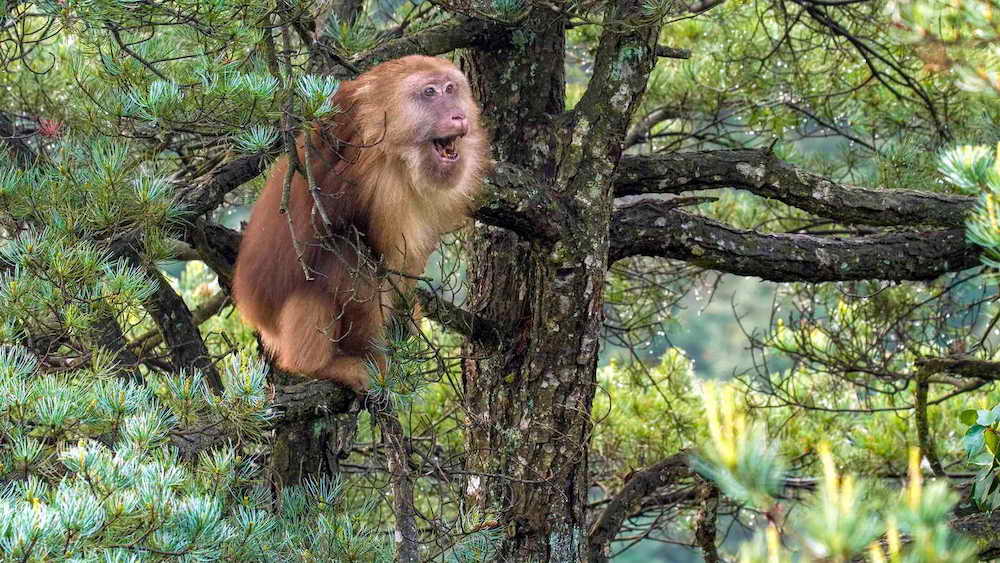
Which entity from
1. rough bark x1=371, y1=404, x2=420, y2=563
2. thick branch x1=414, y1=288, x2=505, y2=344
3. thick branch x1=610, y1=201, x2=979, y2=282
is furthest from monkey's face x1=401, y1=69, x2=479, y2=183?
rough bark x1=371, y1=404, x2=420, y2=563

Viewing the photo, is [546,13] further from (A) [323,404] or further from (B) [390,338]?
(A) [323,404]

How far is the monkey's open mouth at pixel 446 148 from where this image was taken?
392 cm

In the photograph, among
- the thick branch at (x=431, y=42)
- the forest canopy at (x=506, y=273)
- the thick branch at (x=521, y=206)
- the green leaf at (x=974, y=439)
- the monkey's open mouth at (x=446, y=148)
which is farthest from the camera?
the thick branch at (x=431, y=42)

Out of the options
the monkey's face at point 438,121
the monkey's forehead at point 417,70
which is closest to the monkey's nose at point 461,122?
the monkey's face at point 438,121

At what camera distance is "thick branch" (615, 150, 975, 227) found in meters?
4.31

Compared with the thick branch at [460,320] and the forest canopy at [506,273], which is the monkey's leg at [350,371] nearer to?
the forest canopy at [506,273]

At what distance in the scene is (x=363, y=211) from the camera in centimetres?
405

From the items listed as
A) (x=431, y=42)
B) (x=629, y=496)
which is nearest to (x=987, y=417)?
(x=629, y=496)

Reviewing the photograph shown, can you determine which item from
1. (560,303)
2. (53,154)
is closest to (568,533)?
(560,303)

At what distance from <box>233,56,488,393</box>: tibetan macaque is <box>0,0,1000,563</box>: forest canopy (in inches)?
6.5

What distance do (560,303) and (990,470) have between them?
58.4 inches

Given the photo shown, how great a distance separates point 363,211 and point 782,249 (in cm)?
168

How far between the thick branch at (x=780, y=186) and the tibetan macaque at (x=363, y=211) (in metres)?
0.74

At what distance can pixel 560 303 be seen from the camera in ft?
12.7
